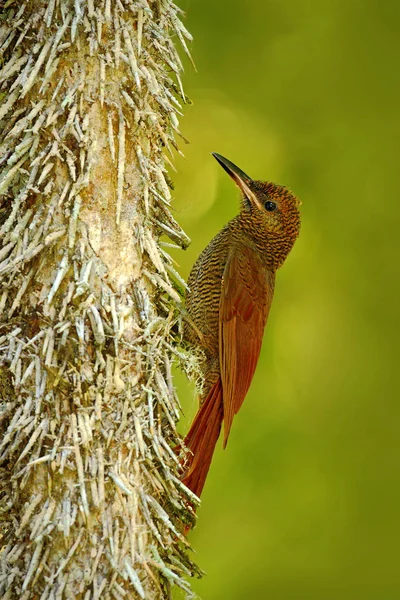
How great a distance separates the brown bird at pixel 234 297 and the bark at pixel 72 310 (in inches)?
30.0

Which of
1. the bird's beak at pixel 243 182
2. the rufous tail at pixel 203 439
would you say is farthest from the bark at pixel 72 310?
the bird's beak at pixel 243 182

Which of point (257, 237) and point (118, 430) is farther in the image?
point (257, 237)

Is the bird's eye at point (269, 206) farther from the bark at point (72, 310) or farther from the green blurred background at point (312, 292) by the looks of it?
the bark at point (72, 310)

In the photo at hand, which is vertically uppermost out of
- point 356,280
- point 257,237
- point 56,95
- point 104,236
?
point 356,280

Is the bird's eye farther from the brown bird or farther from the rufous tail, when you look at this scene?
the rufous tail

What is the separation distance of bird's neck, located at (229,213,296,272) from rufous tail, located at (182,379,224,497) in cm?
65

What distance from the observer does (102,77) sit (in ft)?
5.73

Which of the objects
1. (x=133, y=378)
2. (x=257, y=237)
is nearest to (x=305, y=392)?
(x=257, y=237)

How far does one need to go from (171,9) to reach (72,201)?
55cm

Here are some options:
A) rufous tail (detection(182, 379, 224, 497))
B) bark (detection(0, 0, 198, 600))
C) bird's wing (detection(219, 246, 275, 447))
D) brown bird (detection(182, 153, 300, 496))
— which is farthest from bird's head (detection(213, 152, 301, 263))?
bark (detection(0, 0, 198, 600))

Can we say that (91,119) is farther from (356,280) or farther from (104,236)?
(356,280)

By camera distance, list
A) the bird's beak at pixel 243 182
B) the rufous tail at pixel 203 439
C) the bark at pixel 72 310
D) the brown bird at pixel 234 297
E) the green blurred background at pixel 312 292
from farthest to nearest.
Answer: the green blurred background at pixel 312 292 → the bird's beak at pixel 243 182 → the brown bird at pixel 234 297 → the rufous tail at pixel 203 439 → the bark at pixel 72 310

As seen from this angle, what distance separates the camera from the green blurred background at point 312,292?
4.17 meters

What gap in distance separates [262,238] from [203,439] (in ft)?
3.10
